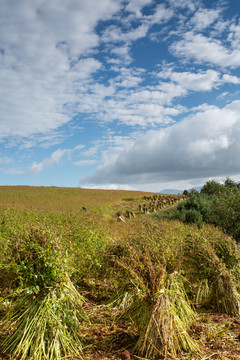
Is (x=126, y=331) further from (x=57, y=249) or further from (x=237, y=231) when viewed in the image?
(x=237, y=231)

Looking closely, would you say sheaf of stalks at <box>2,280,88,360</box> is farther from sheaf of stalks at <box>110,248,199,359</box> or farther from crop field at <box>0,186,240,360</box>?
sheaf of stalks at <box>110,248,199,359</box>

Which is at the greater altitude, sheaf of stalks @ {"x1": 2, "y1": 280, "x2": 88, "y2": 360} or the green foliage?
the green foliage

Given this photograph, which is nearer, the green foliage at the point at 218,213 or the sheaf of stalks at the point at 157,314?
the sheaf of stalks at the point at 157,314

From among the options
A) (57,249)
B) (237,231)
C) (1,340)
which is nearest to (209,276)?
(57,249)

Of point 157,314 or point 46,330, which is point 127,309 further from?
point 46,330

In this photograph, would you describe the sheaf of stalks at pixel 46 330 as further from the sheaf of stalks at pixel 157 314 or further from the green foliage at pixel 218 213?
the green foliage at pixel 218 213

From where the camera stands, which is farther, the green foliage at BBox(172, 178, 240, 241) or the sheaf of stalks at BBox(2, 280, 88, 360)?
the green foliage at BBox(172, 178, 240, 241)

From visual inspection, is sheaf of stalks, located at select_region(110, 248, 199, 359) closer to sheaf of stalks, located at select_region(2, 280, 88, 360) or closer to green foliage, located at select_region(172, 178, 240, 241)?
sheaf of stalks, located at select_region(2, 280, 88, 360)

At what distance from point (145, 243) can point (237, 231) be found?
312 inches

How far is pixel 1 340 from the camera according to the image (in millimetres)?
4297

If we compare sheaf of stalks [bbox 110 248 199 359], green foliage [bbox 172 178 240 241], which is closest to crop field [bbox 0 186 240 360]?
sheaf of stalks [bbox 110 248 199 359]

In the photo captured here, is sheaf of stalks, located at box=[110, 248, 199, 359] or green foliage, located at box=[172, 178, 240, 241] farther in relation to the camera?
green foliage, located at box=[172, 178, 240, 241]

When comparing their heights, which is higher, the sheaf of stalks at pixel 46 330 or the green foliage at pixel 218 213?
the green foliage at pixel 218 213

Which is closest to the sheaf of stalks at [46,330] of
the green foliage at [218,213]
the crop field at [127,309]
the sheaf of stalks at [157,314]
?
the crop field at [127,309]
